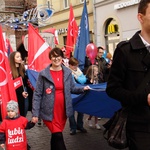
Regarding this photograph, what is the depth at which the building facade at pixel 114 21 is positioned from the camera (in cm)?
1681

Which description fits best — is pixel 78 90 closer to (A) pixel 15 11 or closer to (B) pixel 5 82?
(B) pixel 5 82

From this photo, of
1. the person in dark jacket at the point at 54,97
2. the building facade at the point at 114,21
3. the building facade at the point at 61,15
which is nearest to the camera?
the person in dark jacket at the point at 54,97

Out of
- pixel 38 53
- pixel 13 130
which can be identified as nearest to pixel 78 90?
pixel 13 130

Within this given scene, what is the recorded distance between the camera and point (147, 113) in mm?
2482

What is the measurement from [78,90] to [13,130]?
3.41ft

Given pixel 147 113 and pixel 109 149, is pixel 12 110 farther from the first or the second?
pixel 147 113

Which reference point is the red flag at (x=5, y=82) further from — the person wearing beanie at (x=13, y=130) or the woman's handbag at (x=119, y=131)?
the woman's handbag at (x=119, y=131)

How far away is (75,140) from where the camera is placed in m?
6.12

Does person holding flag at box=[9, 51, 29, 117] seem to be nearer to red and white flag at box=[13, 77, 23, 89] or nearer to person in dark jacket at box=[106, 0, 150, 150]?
red and white flag at box=[13, 77, 23, 89]

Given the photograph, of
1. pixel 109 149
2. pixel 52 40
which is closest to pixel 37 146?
pixel 109 149

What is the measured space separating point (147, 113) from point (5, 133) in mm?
2607

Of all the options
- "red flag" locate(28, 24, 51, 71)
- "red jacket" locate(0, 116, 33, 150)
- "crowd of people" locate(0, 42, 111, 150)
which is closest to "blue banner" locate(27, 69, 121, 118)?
"crowd of people" locate(0, 42, 111, 150)

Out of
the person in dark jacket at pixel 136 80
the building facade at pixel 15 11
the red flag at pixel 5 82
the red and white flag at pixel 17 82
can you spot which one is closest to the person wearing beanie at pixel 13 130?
the red flag at pixel 5 82

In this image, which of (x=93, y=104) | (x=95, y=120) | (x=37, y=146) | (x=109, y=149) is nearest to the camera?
(x=93, y=104)
